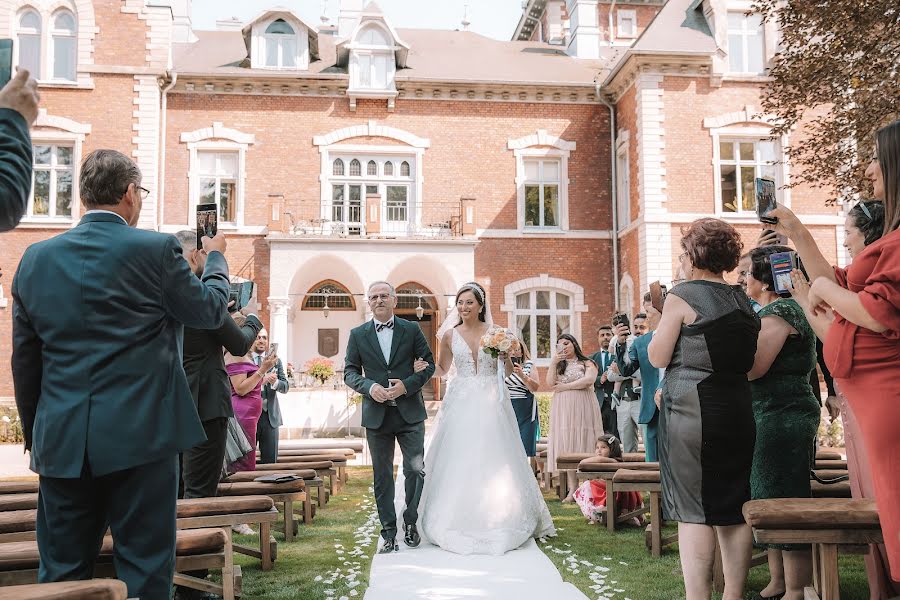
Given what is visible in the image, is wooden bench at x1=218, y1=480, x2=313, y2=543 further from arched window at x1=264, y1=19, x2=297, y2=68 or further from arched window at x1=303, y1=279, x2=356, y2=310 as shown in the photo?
arched window at x1=264, y1=19, x2=297, y2=68

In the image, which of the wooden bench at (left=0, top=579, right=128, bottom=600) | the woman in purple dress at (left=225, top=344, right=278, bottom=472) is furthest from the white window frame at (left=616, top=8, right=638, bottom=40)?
the wooden bench at (left=0, top=579, right=128, bottom=600)

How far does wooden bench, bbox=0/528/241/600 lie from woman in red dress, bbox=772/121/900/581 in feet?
9.76

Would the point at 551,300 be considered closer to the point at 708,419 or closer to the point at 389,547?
the point at 389,547

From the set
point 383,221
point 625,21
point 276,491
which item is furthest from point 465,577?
point 625,21

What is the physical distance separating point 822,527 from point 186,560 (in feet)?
10.4

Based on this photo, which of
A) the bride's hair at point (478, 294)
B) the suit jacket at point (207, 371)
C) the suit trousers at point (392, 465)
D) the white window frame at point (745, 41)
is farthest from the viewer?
Result: the white window frame at point (745, 41)

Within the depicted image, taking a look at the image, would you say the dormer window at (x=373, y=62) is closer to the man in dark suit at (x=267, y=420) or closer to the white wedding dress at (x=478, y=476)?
the man in dark suit at (x=267, y=420)

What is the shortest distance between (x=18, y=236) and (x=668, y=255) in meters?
16.9

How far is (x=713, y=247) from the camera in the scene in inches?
150

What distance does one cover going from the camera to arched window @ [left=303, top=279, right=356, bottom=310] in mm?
23297

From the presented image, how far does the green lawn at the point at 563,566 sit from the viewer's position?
4.78m

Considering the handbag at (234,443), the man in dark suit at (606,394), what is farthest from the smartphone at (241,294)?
the man in dark suit at (606,394)

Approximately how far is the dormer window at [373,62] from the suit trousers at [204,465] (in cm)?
1756

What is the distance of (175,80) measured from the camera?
65.8 feet
